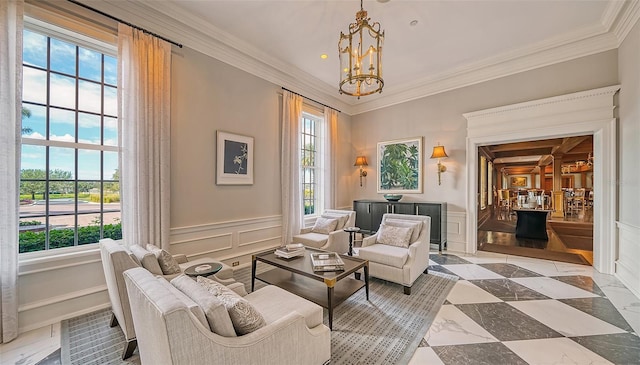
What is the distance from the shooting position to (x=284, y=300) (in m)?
1.98

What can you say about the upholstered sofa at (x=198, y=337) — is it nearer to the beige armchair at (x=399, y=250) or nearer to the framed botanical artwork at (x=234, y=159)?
the beige armchair at (x=399, y=250)

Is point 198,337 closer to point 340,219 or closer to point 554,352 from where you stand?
point 554,352

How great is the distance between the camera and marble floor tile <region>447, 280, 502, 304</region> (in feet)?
9.51

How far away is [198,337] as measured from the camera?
110 cm

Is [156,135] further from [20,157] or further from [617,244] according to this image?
[617,244]

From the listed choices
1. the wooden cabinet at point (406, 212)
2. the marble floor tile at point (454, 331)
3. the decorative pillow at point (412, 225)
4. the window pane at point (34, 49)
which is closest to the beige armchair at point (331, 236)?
the decorative pillow at point (412, 225)

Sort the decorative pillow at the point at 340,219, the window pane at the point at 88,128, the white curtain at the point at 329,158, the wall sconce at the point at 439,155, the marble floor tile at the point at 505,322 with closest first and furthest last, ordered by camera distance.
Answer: the marble floor tile at the point at 505,322 < the window pane at the point at 88,128 < the decorative pillow at the point at 340,219 < the wall sconce at the point at 439,155 < the white curtain at the point at 329,158

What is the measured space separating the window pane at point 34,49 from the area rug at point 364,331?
2.68 m

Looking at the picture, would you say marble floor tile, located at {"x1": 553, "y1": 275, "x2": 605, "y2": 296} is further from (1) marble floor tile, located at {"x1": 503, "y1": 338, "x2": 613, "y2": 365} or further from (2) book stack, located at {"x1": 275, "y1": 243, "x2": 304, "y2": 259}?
(2) book stack, located at {"x1": 275, "y1": 243, "x2": 304, "y2": 259}

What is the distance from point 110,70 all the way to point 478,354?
4872 millimetres

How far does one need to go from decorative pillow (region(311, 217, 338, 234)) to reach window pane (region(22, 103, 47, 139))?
3795 millimetres

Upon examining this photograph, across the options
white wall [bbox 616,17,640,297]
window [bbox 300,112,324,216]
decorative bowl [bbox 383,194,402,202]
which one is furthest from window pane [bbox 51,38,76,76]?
white wall [bbox 616,17,640,297]

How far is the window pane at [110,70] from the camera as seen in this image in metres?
2.95

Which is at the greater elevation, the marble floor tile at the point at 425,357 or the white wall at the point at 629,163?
the white wall at the point at 629,163
